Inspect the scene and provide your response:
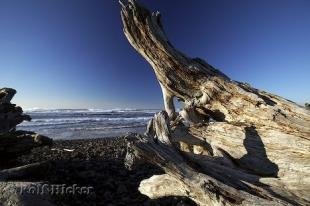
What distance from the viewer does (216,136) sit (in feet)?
25.4

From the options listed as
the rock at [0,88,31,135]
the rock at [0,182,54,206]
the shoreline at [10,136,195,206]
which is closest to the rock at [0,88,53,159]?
the rock at [0,88,31,135]

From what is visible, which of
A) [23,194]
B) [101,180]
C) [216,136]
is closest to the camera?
[23,194]

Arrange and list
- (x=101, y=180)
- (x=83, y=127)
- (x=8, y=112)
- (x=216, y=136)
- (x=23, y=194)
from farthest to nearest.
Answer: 1. (x=83, y=127)
2. (x=8, y=112)
3. (x=101, y=180)
4. (x=216, y=136)
5. (x=23, y=194)

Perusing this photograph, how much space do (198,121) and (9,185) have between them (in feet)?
14.5

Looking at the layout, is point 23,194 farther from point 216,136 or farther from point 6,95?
point 6,95

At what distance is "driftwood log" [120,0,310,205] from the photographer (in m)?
5.62

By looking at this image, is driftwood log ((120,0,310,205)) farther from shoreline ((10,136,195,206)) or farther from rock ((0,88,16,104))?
rock ((0,88,16,104))

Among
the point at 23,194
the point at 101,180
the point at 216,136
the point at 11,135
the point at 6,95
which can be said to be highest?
the point at 6,95

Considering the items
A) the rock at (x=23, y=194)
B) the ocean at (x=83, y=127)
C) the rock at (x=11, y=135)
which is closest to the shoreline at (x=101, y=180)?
the rock at (x=23, y=194)

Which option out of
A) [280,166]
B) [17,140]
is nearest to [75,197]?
[17,140]

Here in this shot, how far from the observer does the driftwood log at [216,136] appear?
5617 mm

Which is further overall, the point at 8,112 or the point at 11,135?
the point at 8,112

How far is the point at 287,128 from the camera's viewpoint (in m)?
6.49

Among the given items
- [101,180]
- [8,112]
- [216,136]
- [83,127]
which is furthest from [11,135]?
[83,127]
